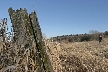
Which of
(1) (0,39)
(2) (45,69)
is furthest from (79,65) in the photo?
(1) (0,39)

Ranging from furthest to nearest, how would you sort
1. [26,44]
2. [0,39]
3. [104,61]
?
[104,61], [26,44], [0,39]

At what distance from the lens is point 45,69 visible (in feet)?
18.4

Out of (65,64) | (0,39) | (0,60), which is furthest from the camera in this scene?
(65,64)

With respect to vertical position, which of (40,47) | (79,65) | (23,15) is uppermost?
(23,15)

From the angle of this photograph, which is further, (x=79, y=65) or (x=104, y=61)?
(x=104, y=61)

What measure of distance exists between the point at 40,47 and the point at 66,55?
4889 mm

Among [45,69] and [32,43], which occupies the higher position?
[32,43]

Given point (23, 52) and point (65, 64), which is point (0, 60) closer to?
point (23, 52)

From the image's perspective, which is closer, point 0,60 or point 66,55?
point 0,60

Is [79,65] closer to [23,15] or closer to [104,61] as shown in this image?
[104,61]

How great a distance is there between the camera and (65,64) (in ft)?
30.3

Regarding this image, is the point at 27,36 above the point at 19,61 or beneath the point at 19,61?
above

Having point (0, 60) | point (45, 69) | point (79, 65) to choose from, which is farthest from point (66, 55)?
point (0, 60)

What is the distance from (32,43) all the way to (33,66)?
0.45 metres
